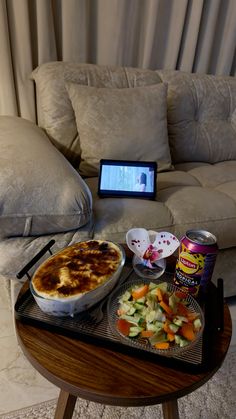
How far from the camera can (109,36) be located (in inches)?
61.7

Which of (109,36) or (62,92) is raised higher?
(109,36)

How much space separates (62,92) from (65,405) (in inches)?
45.9

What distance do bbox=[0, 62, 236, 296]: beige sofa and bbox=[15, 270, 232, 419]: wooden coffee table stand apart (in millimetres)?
359

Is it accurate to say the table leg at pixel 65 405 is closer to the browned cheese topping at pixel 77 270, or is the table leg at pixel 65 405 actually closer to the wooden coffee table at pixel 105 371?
the wooden coffee table at pixel 105 371

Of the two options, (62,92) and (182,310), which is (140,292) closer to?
(182,310)

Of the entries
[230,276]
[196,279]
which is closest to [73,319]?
[196,279]

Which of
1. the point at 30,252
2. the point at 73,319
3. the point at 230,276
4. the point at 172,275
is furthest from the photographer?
the point at 230,276

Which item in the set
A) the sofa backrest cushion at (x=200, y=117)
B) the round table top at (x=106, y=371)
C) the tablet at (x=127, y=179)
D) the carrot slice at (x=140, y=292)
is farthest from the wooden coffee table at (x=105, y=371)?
the sofa backrest cushion at (x=200, y=117)

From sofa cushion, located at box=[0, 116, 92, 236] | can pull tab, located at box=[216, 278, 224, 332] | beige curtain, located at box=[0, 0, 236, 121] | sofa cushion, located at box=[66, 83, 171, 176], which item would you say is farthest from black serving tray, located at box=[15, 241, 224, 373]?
beige curtain, located at box=[0, 0, 236, 121]

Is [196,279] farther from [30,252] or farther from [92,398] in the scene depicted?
[30,252]

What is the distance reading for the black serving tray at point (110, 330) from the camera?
0.57m

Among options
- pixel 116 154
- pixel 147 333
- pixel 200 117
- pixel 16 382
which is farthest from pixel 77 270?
pixel 200 117

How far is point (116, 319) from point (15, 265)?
1.38 ft

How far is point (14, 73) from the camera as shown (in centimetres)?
149
